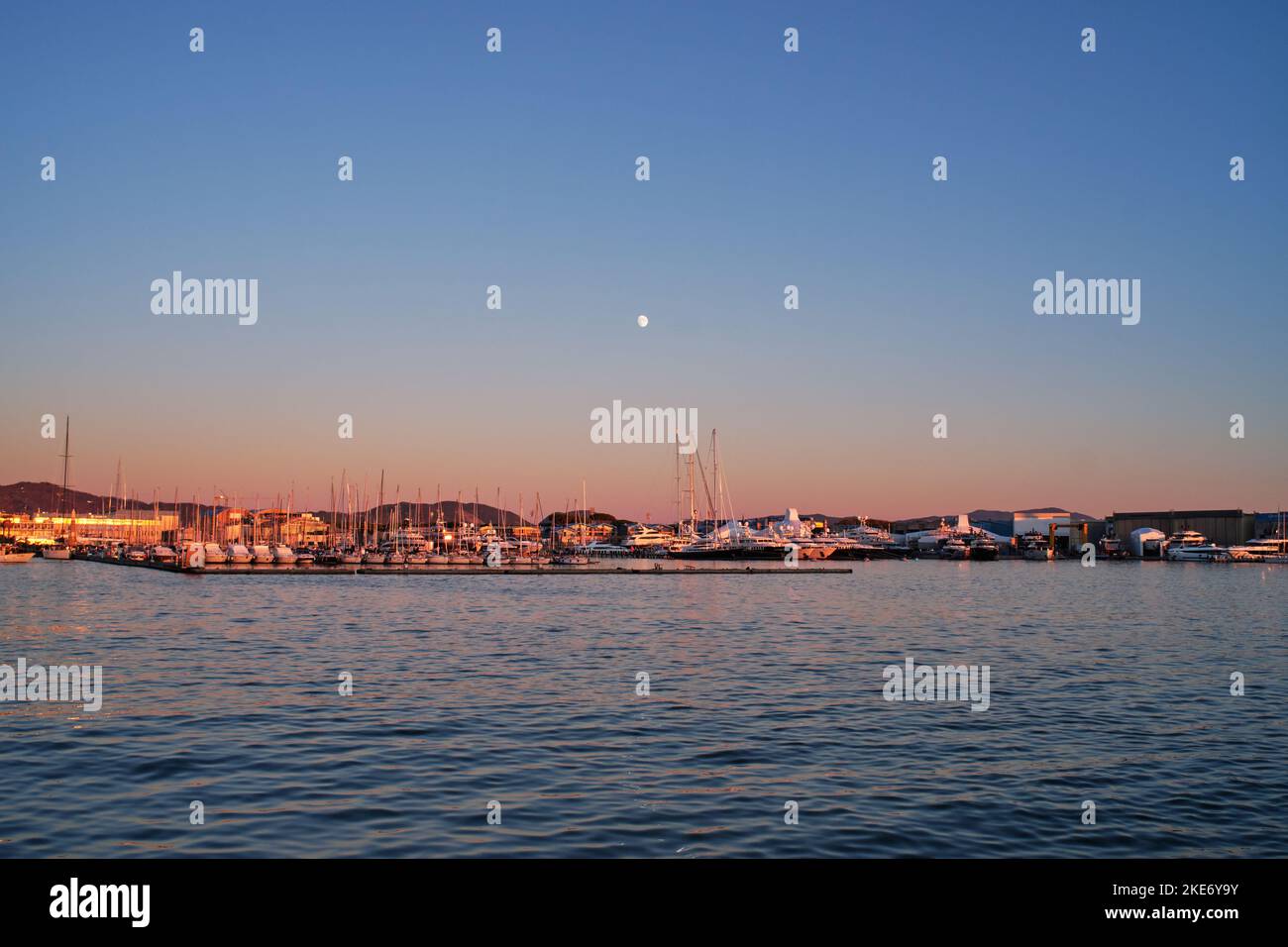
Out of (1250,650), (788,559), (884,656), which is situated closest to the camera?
(884,656)

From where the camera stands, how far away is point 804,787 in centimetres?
1778

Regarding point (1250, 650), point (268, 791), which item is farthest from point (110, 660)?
point (1250, 650)

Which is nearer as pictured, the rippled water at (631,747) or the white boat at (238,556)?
the rippled water at (631,747)

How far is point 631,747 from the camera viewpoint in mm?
21406

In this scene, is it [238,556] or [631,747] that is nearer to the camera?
[631,747]

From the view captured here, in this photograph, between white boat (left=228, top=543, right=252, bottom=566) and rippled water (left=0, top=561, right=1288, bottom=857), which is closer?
rippled water (left=0, top=561, right=1288, bottom=857)

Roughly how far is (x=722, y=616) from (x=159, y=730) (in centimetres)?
4476

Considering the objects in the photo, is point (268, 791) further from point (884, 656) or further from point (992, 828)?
point (884, 656)

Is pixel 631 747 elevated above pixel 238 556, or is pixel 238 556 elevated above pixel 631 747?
pixel 631 747

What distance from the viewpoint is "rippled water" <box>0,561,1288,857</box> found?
1488cm

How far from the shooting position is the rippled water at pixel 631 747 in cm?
1488

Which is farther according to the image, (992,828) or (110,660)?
(110,660)
